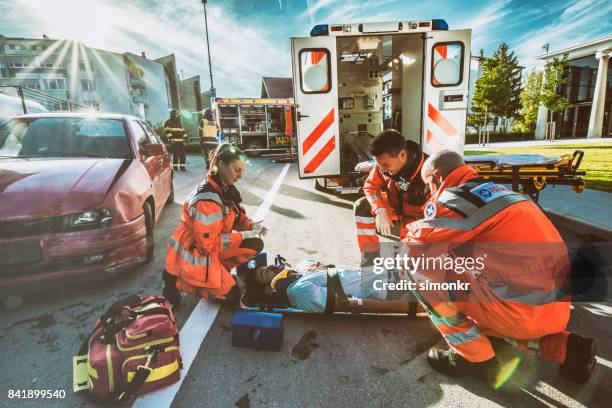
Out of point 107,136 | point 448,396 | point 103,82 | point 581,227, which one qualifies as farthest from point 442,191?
point 103,82

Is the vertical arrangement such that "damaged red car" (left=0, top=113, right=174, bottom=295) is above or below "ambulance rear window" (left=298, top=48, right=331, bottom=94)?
below

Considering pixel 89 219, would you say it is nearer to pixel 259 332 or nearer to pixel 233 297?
pixel 233 297

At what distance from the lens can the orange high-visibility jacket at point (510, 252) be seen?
1.56m

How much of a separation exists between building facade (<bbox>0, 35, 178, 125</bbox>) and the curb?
110 ft

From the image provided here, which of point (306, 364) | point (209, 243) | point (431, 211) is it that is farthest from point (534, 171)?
point (209, 243)

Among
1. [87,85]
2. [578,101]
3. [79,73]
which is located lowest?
[578,101]

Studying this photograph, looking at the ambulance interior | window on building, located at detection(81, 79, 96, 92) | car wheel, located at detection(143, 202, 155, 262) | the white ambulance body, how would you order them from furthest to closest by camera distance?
window on building, located at detection(81, 79, 96, 92) < the ambulance interior < the white ambulance body < car wheel, located at detection(143, 202, 155, 262)

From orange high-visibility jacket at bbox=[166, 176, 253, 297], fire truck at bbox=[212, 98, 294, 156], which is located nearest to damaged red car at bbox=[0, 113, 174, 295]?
orange high-visibility jacket at bbox=[166, 176, 253, 297]

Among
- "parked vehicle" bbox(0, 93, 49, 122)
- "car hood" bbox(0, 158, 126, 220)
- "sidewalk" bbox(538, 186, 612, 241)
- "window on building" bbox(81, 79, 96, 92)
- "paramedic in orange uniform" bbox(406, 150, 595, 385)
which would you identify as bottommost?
"sidewalk" bbox(538, 186, 612, 241)

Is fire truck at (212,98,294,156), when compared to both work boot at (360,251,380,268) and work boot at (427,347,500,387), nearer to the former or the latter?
work boot at (360,251,380,268)

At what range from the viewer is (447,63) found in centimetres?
490

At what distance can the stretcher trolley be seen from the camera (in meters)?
4.21

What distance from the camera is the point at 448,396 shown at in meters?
1.69

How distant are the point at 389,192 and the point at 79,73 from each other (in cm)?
3768
